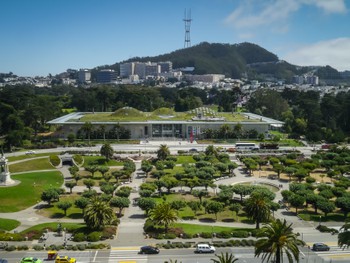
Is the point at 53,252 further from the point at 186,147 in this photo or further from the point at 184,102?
the point at 184,102

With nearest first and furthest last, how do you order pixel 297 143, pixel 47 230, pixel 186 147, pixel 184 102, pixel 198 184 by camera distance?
1. pixel 47 230
2. pixel 198 184
3. pixel 186 147
4. pixel 297 143
5. pixel 184 102

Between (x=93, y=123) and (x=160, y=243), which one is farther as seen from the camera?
(x=93, y=123)

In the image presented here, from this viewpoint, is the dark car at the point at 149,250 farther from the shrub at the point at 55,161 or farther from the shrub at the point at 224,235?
the shrub at the point at 55,161

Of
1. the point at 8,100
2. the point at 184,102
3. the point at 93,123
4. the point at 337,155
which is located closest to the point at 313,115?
the point at 337,155

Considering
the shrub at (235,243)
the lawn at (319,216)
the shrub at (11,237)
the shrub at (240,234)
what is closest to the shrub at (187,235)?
the shrub at (235,243)

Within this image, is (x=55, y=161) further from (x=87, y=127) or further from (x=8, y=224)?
(x=8, y=224)

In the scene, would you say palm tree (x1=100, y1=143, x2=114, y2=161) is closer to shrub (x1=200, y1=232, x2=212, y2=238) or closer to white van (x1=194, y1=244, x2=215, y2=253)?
shrub (x1=200, y1=232, x2=212, y2=238)
